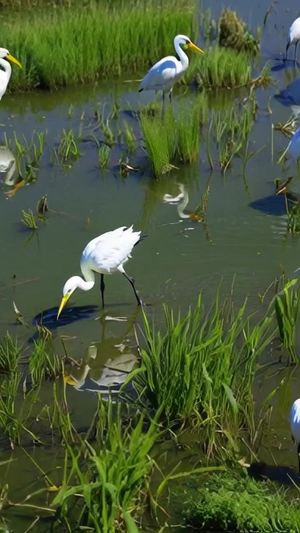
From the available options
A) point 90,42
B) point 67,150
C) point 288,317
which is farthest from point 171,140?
point 288,317

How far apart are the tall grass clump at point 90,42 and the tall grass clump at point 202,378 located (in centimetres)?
732

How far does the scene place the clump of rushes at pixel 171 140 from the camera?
10000mm

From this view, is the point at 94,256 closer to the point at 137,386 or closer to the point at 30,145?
the point at 137,386

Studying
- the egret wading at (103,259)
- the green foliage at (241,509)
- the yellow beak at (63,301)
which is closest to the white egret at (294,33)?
the egret wading at (103,259)

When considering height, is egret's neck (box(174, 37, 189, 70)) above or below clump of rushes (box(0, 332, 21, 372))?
above

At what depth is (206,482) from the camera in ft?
17.8

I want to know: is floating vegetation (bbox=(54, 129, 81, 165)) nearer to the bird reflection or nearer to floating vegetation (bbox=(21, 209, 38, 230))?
floating vegetation (bbox=(21, 209, 38, 230))

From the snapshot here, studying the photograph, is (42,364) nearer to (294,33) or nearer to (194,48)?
(194,48)

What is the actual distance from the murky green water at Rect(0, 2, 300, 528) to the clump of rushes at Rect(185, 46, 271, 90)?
0.74 m

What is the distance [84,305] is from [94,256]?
49 centimetres

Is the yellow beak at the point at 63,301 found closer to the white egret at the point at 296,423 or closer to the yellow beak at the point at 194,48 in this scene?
the white egret at the point at 296,423

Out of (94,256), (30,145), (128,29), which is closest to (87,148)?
(30,145)

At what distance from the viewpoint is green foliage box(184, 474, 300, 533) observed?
4.93 meters

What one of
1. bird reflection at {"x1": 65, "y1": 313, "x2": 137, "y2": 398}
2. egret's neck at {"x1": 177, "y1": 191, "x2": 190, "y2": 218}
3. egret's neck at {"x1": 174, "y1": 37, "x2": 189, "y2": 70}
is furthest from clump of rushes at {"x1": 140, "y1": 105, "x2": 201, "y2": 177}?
bird reflection at {"x1": 65, "y1": 313, "x2": 137, "y2": 398}
